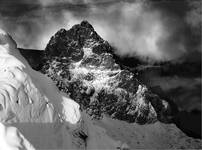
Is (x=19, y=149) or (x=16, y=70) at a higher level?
(x=16, y=70)

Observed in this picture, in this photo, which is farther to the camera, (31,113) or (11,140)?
(31,113)

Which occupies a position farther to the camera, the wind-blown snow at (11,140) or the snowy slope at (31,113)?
the snowy slope at (31,113)

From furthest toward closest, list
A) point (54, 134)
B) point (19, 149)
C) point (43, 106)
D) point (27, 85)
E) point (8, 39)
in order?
point (8, 39) → point (54, 134) → point (43, 106) → point (27, 85) → point (19, 149)

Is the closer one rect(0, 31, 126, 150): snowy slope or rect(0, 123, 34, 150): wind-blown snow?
rect(0, 123, 34, 150): wind-blown snow

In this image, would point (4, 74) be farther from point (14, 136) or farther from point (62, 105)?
point (14, 136)

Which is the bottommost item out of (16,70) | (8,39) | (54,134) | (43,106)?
(54,134)

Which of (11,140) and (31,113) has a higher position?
(11,140)

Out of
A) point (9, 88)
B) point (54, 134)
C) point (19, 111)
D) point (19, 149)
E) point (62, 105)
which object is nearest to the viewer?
point (19, 149)

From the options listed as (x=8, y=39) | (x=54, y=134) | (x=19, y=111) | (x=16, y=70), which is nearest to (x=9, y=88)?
(x=19, y=111)
